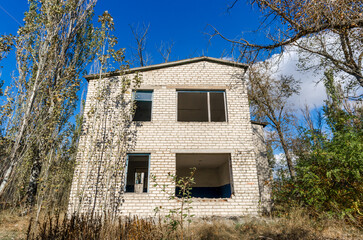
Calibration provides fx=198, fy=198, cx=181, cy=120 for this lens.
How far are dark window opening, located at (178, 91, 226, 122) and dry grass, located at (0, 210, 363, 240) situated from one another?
A: 4.16m

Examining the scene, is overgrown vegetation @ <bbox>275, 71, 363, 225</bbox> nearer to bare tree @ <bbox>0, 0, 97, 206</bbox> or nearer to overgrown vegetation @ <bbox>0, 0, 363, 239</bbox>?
overgrown vegetation @ <bbox>0, 0, 363, 239</bbox>

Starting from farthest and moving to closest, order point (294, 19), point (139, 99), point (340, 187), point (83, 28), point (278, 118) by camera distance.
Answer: point (278, 118), point (83, 28), point (139, 99), point (340, 187), point (294, 19)

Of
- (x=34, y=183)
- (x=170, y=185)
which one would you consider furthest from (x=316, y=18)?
(x=34, y=183)

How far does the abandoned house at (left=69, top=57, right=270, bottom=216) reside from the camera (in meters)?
7.21


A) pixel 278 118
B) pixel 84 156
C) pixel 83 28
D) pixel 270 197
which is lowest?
pixel 270 197

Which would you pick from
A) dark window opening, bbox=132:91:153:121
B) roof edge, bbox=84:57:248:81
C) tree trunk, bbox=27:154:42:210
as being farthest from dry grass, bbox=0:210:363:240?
roof edge, bbox=84:57:248:81

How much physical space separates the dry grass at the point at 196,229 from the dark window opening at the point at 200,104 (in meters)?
4.16

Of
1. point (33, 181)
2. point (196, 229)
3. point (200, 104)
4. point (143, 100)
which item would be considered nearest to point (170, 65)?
point (143, 100)

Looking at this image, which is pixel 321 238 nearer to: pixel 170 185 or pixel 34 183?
pixel 170 185

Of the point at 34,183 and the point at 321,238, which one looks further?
the point at 34,183

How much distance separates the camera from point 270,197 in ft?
26.8

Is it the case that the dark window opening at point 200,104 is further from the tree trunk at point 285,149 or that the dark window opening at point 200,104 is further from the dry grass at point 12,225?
the dry grass at point 12,225

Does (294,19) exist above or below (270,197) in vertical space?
above

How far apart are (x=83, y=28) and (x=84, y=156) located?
7.49 m
